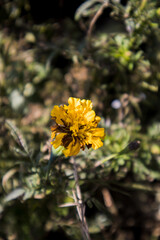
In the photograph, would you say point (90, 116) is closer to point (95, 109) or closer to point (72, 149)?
point (72, 149)

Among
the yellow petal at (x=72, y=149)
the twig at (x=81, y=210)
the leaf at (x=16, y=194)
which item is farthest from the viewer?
the leaf at (x=16, y=194)

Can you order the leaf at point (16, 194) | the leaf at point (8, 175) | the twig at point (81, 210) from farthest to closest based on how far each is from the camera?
the leaf at point (8, 175) < the leaf at point (16, 194) < the twig at point (81, 210)

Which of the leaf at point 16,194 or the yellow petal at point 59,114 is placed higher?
the yellow petal at point 59,114

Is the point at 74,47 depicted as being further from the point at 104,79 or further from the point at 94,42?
the point at 104,79

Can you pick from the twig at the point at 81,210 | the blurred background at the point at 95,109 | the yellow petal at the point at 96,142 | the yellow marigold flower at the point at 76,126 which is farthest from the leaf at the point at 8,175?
the yellow petal at the point at 96,142

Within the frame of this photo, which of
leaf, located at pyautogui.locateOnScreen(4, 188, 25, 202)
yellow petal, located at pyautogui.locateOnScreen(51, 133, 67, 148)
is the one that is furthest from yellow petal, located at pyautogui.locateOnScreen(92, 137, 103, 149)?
leaf, located at pyautogui.locateOnScreen(4, 188, 25, 202)

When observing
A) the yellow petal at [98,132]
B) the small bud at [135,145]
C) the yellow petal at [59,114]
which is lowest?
the small bud at [135,145]

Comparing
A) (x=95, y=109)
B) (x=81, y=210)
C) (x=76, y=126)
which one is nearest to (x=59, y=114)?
(x=76, y=126)

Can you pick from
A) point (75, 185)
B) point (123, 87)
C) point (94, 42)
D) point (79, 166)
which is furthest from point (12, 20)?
point (75, 185)

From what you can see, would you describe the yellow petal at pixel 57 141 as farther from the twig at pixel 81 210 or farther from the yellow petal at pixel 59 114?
the twig at pixel 81 210
